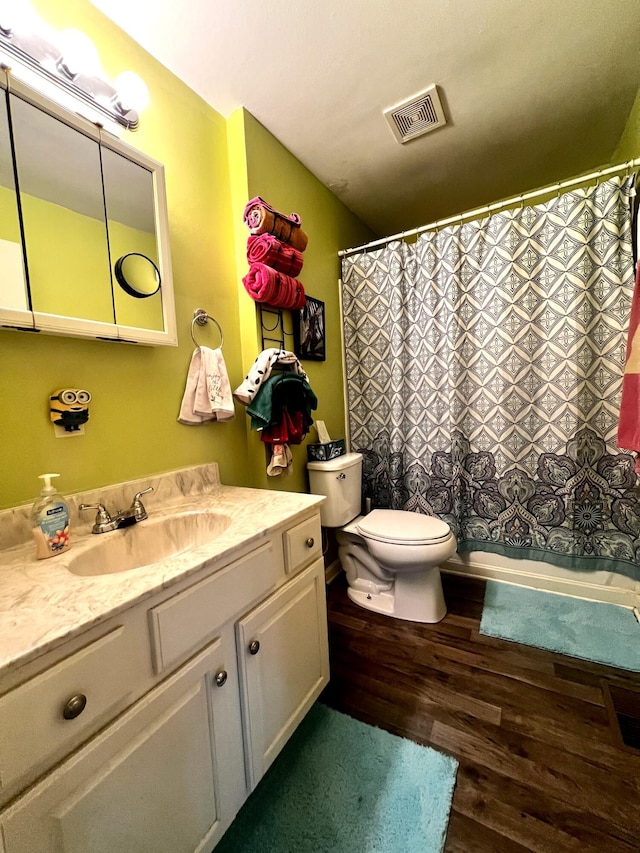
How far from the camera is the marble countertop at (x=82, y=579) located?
0.50 meters

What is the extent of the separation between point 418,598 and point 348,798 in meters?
0.84

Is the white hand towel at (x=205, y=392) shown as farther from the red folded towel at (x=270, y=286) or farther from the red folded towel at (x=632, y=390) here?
the red folded towel at (x=632, y=390)

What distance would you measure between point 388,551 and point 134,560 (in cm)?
106

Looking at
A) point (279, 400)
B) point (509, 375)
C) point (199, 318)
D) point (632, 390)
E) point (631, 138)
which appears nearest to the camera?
point (632, 390)

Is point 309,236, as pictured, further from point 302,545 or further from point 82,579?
point 82,579

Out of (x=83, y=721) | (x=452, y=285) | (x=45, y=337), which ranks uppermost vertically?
(x=452, y=285)

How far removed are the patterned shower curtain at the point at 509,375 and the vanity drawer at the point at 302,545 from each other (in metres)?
1.04

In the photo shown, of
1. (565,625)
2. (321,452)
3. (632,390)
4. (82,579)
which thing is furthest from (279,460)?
(565,625)

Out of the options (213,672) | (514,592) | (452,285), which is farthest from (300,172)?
(514,592)

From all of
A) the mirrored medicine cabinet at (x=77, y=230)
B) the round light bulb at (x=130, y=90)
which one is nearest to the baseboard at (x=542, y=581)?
the mirrored medicine cabinet at (x=77, y=230)

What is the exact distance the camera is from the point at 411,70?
4.29 feet

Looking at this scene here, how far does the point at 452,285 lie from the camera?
1.83 meters

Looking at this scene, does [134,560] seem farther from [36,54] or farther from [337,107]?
[337,107]

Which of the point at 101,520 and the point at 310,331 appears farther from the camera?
the point at 310,331
